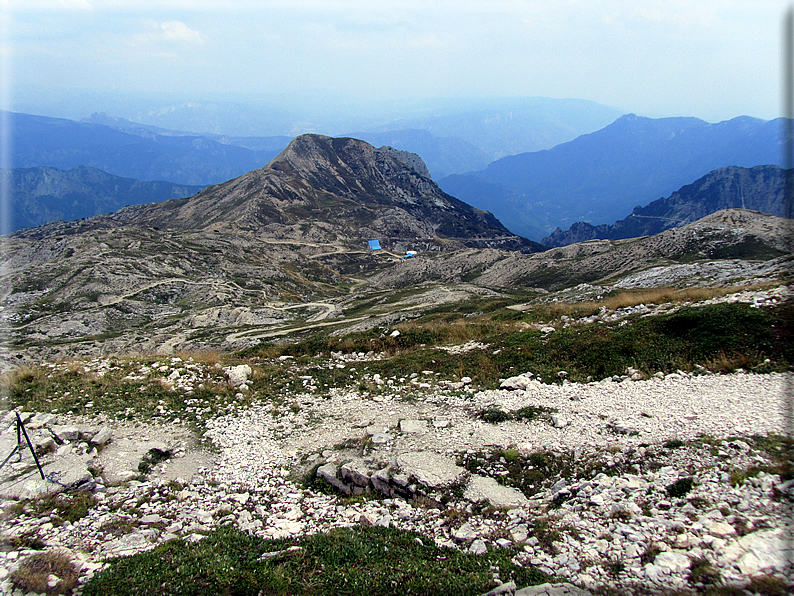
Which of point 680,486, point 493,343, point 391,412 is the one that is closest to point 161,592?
point 391,412

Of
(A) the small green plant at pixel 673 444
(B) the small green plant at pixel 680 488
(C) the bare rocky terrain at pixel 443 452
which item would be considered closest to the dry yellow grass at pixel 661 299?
(C) the bare rocky terrain at pixel 443 452

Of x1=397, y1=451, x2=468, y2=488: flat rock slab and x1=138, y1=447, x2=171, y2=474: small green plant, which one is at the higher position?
x1=397, y1=451, x2=468, y2=488: flat rock slab

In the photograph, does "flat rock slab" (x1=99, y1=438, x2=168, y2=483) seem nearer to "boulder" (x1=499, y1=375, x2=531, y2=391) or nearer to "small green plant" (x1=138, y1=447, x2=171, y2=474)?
"small green plant" (x1=138, y1=447, x2=171, y2=474)

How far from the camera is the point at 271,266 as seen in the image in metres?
126

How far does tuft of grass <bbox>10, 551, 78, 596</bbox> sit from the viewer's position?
7.69 m

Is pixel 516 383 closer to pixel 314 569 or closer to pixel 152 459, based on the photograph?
pixel 314 569

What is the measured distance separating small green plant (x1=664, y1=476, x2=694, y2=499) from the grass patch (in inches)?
160

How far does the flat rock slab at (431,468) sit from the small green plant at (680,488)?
4997mm

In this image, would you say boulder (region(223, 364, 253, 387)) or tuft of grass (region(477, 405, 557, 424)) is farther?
boulder (region(223, 364, 253, 387))

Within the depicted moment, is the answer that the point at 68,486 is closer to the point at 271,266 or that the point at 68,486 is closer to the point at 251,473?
the point at 251,473

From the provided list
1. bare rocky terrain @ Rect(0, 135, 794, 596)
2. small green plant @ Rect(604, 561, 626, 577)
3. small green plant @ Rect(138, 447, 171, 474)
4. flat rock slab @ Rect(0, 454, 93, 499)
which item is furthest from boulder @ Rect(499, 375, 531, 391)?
flat rock slab @ Rect(0, 454, 93, 499)

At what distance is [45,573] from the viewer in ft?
26.3

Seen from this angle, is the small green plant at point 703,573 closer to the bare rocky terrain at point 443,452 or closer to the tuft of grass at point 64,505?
the bare rocky terrain at point 443,452

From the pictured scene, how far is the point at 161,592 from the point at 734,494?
1184 centimetres
